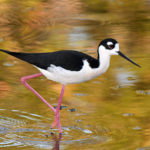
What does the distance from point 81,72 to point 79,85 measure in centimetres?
174

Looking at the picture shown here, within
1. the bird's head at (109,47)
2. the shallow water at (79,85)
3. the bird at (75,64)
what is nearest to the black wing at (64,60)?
the bird at (75,64)

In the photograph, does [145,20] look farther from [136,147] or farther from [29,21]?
[136,147]

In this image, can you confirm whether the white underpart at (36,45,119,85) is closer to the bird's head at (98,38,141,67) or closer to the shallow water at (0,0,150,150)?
the bird's head at (98,38,141,67)

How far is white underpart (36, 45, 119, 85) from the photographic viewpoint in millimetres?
5395

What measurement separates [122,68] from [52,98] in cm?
158

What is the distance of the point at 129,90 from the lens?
6.78 metres

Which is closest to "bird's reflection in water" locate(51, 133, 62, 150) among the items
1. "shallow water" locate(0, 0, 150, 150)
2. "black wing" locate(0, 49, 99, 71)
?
"shallow water" locate(0, 0, 150, 150)

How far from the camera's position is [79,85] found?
7105 millimetres

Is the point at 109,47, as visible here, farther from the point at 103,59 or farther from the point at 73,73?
the point at 73,73

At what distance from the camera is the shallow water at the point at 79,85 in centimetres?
532

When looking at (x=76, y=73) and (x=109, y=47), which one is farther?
(x=109, y=47)

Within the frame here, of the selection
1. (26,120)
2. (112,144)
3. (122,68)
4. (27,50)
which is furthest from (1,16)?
(112,144)

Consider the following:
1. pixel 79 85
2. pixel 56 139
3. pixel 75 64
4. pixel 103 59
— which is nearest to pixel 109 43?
pixel 103 59

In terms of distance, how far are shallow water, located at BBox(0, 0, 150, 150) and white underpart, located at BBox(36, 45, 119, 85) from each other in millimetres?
559
